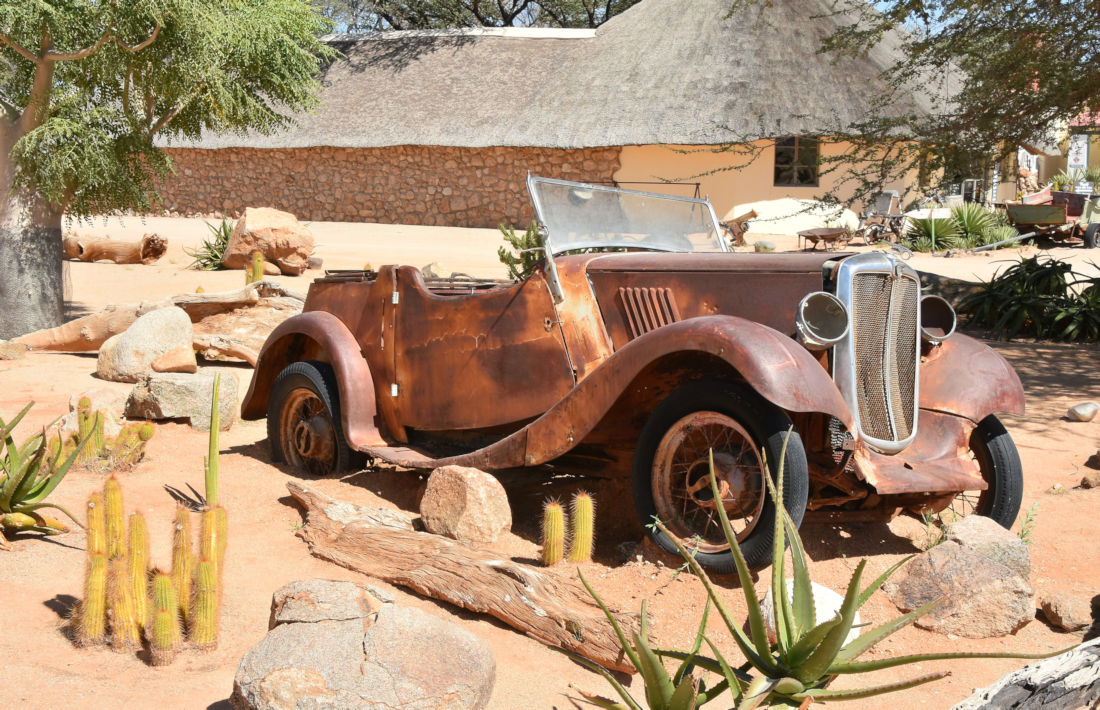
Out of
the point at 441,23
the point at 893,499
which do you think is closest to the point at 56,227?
the point at 893,499

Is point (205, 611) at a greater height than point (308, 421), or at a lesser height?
lesser

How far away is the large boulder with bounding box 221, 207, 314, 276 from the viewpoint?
14227mm


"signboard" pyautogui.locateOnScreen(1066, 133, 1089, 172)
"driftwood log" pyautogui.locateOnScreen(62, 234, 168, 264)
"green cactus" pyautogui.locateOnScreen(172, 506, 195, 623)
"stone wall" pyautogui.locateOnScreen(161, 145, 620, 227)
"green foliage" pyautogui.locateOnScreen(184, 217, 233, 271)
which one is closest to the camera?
"green cactus" pyautogui.locateOnScreen(172, 506, 195, 623)

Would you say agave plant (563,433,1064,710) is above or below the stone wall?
below

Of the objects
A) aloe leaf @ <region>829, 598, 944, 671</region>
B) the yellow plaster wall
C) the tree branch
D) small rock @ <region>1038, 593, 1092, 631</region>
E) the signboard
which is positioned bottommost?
small rock @ <region>1038, 593, 1092, 631</region>

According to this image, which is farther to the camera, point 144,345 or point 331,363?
point 144,345

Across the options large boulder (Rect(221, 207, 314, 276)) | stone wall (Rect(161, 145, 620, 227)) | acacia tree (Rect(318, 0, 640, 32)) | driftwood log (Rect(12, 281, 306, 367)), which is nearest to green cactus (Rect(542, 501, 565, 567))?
driftwood log (Rect(12, 281, 306, 367))

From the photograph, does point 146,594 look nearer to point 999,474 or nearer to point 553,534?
point 553,534

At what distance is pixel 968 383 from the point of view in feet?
14.7

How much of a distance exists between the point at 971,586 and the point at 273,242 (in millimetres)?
11999

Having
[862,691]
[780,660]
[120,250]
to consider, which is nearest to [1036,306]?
[780,660]

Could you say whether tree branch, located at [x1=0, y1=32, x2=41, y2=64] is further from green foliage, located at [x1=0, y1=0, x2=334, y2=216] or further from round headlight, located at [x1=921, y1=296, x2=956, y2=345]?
round headlight, located at [x1=921, y1=296, x2=956, y2=345]

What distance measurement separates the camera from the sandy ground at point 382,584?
319cm

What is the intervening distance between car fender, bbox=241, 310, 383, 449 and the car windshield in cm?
126
